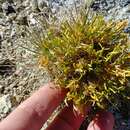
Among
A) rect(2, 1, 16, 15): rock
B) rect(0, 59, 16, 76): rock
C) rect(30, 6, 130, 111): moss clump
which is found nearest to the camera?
rect(30, 6, 130, 111): moss clump

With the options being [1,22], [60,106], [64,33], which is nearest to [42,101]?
[60,106]

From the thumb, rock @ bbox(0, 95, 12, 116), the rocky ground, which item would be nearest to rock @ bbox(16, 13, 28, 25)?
the rocky ground

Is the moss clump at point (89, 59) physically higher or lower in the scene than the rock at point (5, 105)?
higher

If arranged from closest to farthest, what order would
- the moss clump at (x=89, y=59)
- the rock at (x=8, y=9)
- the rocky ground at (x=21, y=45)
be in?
1. the moss clump at (x=89, y=59)
2. the rocky ground at (x=21, y=45)
3. the rock at (x=8, y=9)

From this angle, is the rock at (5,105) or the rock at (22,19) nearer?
the rock at (5,105)

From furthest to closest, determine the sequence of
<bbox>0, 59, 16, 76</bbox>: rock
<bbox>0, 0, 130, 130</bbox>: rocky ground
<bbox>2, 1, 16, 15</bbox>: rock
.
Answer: <bbox>2, 1, 16, 15</bbox>: rock < <bbox>0, 59, 16, 76</bbox>: rock < <bbox>0, 0, 130, 130</bbox>: rocky ground

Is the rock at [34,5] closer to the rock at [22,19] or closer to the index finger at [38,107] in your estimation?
the rock at [22,19]

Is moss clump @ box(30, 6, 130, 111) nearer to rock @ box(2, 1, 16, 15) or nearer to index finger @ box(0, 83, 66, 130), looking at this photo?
index finger @ box(0, 83, 66, 130)

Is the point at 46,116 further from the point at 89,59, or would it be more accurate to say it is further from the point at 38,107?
the point at 89,59

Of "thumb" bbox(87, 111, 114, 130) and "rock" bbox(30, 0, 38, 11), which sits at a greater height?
"rock" bbox(30, 0, 38, 11)

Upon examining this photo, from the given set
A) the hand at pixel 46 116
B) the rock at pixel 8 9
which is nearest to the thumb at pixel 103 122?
the hand at pixel 46 116
